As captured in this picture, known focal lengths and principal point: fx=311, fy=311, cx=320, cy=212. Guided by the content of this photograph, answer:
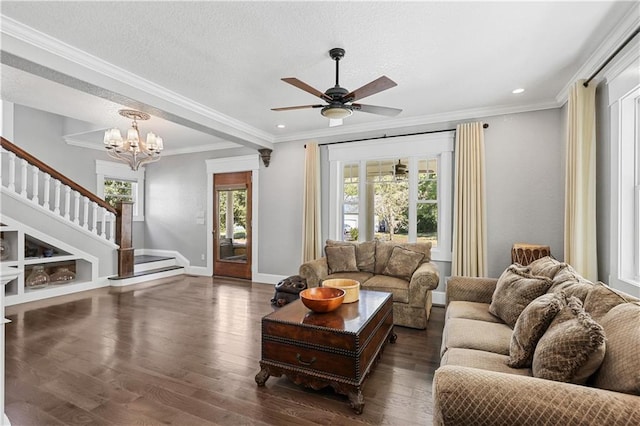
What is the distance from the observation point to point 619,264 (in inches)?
108

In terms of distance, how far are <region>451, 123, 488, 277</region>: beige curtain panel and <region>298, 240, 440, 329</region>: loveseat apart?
546mm

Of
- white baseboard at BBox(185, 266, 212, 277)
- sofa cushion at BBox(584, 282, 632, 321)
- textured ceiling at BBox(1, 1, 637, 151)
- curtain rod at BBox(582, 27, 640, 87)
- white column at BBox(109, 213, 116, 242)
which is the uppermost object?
textured ceiling at BBox(1, 1, 637, 151)

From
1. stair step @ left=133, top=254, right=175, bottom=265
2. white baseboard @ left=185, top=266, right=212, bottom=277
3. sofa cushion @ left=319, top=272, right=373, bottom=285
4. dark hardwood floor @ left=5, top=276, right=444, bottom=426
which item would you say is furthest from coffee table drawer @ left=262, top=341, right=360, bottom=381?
stair step @ left=133, top=254, right=175, bottom=265

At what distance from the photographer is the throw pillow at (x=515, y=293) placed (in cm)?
229

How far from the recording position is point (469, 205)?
433cm

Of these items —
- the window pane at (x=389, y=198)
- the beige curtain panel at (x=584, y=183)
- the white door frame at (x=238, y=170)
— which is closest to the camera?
the beige curtain panel at (x=584, y=183)

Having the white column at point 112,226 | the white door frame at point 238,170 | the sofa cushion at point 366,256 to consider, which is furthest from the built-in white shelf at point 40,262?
the sofa cushion at point 366,256

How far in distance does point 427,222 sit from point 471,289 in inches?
72.9

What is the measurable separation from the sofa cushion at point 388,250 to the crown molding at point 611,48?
243 centimetres

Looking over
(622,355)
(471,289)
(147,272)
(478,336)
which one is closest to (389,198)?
(471,289)

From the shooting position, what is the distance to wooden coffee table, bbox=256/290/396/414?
2119 mm

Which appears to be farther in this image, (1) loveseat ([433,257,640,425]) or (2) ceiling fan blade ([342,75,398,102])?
(2) ceiling fan blade ([342,75,398,102])

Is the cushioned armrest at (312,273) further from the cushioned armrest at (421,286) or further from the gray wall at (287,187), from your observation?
the gray wall at (287,187)

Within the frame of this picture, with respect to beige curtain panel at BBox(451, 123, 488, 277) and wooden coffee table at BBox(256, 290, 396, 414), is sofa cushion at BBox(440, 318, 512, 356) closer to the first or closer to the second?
wooden coffee table at BBox(256, 290, 396, 414)
